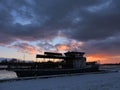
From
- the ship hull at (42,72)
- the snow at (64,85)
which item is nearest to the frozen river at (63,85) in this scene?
the snow at (64,85)

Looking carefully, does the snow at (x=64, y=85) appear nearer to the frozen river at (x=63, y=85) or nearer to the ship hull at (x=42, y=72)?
the frozen river at (x=63, y=85)

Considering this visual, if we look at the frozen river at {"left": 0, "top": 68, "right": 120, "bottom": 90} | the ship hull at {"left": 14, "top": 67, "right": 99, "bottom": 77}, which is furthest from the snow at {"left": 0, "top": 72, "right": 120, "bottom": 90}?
the ship hull at {"left": 14, "top": 67, "right": 99, "bottom": 77}

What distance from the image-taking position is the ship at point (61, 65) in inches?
2530

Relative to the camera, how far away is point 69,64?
74688 millimetres

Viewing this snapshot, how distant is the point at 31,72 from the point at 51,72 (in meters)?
6.17

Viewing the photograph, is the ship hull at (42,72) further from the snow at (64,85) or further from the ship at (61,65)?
the snow at (64,85)

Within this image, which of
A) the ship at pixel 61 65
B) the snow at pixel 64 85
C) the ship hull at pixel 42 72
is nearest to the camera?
the snow at pixel 64 85

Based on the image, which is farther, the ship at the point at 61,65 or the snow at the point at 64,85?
the ship at the point at 61,65

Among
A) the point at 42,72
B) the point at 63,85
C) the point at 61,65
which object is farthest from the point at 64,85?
the point at 61,65

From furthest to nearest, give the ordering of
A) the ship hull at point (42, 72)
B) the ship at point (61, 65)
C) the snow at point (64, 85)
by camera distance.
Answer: the ship at point (61, 65) < the ship hull at point (42, 72) < the snow at point (64, 85)

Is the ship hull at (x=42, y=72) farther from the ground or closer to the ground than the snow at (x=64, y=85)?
farther from the ground

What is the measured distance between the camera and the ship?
6426cm

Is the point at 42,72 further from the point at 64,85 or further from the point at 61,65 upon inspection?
the point at 64,85

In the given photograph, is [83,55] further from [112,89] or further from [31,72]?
[112,89]
